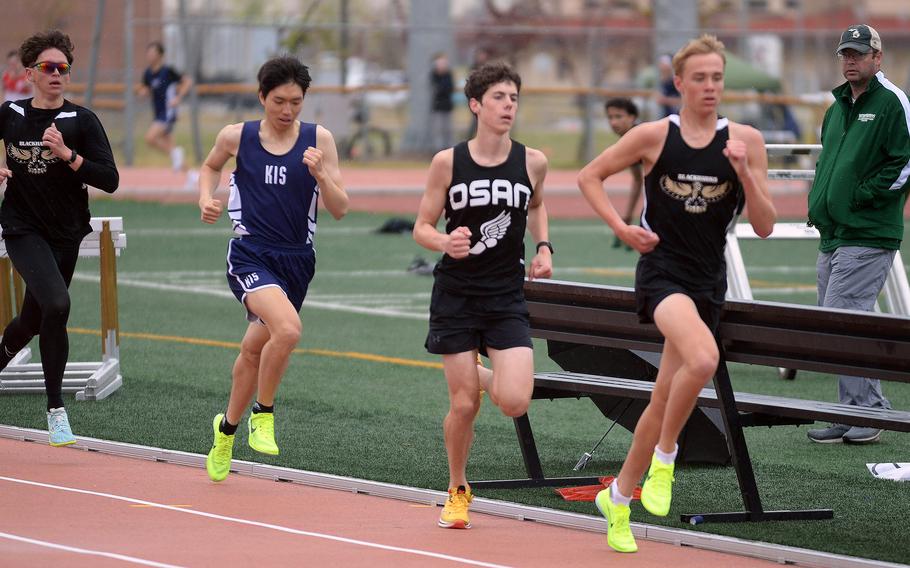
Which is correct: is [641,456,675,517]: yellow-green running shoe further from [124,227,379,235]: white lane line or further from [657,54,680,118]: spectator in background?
[657,54,680,118]: spectator in background

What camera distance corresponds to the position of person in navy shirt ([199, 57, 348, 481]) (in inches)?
319

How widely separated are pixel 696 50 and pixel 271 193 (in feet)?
8.30

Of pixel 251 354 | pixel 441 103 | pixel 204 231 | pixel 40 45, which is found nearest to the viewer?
pixel 251 354

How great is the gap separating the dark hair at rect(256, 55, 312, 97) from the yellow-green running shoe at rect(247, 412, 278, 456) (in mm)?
1682

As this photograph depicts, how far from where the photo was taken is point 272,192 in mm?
8219

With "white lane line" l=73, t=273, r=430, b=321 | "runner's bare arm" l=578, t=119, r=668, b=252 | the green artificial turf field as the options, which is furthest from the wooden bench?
"white lane line" l=73, t=273, r=430, b=321

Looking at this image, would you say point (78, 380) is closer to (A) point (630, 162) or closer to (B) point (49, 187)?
(B) point (49, 187)

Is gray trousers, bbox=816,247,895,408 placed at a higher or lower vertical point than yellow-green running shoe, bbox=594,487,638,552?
higher

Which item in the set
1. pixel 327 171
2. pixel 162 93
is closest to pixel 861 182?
pixel 327 171

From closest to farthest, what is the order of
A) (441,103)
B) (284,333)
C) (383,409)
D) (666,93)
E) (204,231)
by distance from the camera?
(284,333) → (383,409) → (204,231) → (666,93) → (441,103)

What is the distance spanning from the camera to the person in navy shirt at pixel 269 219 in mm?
8102

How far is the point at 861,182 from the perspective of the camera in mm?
9156

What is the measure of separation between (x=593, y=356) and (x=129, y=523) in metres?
2.90

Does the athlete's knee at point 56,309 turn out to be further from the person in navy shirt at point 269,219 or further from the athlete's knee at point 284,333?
the athlete's knee at point 284,333
